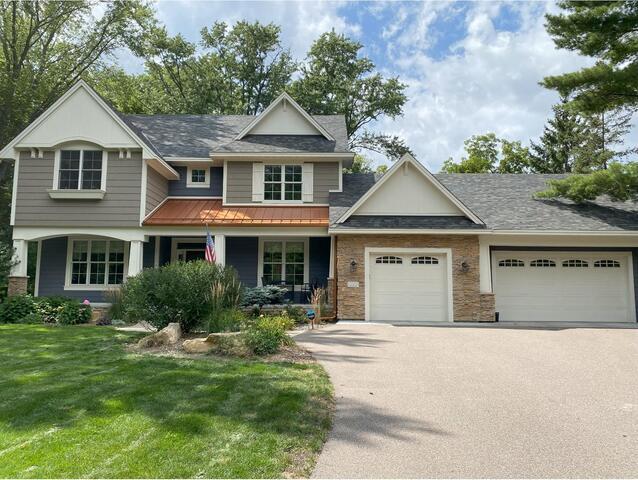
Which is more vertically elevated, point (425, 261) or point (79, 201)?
point (79, 201)

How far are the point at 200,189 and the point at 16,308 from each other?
7477 millimetres

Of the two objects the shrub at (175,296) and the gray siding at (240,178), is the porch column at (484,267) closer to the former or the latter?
the shrub at (175,296)

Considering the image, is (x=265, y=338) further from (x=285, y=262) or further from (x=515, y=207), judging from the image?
(x=515, y=207)

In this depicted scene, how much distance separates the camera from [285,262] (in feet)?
54.4

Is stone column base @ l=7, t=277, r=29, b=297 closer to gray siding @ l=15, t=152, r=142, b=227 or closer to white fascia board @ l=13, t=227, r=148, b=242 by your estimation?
white fascia board @ l=13, t=227, r=148, b=242

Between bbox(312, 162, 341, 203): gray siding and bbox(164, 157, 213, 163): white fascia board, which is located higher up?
bbox(164, 157, 213, 163): white fascia board

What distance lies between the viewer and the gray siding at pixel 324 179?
653 inches

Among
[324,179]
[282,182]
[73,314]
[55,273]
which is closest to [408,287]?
[324,179]

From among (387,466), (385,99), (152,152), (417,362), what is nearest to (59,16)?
(152,152)

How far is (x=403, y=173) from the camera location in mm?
14508

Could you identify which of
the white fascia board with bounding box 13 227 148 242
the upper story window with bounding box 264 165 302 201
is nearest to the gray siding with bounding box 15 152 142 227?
the white fascia board with bounding box 13 227 148 242

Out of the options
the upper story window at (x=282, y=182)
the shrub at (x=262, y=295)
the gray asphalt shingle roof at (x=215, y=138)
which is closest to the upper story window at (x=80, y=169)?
the gray asphalt shingle roof at (x=215, y=138)

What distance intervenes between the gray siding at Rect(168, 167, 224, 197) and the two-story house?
46mm

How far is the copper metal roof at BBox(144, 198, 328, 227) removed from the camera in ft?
48.9
